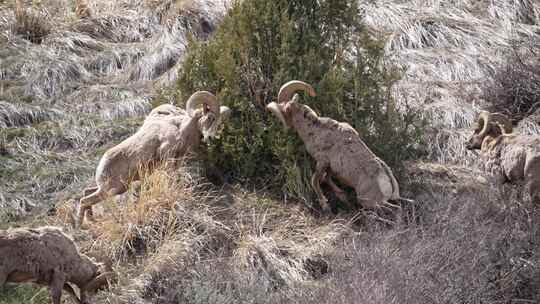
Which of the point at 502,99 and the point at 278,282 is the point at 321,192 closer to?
the point at 278,282

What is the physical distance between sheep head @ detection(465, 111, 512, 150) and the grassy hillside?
0.37m

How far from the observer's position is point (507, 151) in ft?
26.2

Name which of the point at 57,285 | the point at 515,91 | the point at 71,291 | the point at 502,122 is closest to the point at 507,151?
the point at 502,122

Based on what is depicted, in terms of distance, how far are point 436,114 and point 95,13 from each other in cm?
611

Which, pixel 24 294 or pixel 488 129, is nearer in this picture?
pixel 24 294

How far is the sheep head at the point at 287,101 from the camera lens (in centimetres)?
787

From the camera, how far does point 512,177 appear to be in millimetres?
7969

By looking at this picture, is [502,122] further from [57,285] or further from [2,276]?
[2,276]

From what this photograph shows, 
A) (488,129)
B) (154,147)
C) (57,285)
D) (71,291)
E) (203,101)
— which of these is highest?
(203,101)

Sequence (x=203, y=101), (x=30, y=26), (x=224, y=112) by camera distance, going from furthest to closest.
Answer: (x=30, y=26)
(x=224, y=112)
(x=203, y=101)

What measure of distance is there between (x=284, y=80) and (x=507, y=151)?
2.25 metres

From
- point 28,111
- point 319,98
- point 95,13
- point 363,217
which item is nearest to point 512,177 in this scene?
point 363,217

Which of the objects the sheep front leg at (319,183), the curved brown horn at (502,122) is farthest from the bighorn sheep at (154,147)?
the curved brown horn at (502,122)

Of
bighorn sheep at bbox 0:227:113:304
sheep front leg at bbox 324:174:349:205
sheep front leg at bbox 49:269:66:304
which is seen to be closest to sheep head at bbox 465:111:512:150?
sheep front leg at bbox 324:174:349:205
